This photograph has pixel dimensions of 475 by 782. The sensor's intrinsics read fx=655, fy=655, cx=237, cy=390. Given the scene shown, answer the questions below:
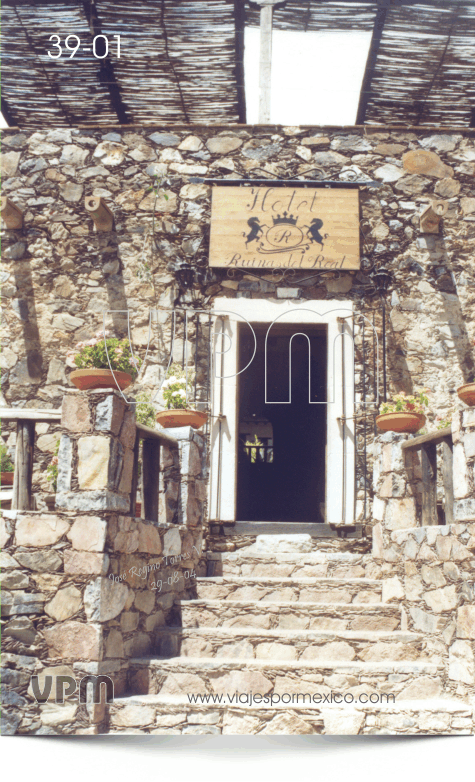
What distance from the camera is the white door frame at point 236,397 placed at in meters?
5.59

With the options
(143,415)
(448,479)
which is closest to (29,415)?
(143,415)

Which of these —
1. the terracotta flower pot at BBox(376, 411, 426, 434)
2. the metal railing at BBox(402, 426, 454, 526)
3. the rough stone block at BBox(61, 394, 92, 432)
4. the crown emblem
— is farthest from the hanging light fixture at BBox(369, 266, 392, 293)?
the rough stone block at BBox(61, 394, 92, 432)

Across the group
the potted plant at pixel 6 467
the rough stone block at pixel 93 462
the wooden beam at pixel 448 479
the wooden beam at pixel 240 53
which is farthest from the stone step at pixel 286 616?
the wooden beam at pixel 240 53

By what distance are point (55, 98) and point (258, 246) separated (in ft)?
7.09

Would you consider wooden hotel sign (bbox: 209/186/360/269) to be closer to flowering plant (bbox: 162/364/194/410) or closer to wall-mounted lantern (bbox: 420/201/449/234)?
wall-mounted lantern (bbox: 420/201/449/234)

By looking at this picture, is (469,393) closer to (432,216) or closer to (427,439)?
(427,439)

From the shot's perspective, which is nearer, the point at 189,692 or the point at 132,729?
the point at 132,729

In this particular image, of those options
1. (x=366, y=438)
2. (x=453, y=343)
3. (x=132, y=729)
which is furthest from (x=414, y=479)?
(x=132, y=729)

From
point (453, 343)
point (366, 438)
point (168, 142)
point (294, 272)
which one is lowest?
point (366, 438)

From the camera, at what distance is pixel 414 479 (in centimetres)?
470

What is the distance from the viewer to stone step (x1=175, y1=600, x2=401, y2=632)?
4156mm

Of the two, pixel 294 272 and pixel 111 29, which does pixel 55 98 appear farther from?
pixel 294 272

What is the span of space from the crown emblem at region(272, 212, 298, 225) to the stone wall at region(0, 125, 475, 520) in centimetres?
48

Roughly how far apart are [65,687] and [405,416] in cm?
286
